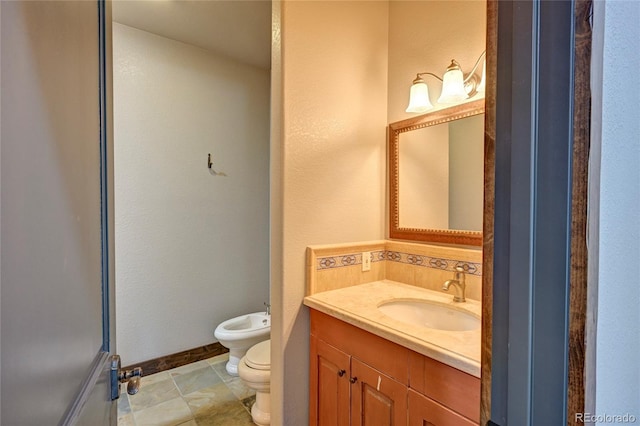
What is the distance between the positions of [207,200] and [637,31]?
2.68 m

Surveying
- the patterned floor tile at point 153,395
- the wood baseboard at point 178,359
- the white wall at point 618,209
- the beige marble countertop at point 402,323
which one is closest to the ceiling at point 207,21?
the beige marble countertop at point 402,323

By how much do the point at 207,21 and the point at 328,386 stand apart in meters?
2.50

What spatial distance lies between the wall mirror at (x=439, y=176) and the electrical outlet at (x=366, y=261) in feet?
0.67

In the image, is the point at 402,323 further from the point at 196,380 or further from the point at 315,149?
the point at 196,380

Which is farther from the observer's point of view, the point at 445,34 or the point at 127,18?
the point at 127,18

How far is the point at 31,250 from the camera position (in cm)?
39

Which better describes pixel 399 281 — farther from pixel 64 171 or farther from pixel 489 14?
pixel 64 171

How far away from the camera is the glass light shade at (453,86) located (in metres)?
1.41

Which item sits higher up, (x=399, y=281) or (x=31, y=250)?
(x=31, y=250)

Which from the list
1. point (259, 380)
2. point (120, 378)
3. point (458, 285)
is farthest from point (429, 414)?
point (259, 380)

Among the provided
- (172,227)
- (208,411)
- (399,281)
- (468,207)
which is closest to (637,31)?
(468,207)

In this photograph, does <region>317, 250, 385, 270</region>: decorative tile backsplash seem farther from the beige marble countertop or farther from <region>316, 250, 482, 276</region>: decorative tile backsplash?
the beige marble countertop

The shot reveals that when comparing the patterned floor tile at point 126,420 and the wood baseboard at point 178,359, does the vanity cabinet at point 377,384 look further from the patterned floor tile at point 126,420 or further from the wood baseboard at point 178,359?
the wood baseboard at point 178,359

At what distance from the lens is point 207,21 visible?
2240mm
